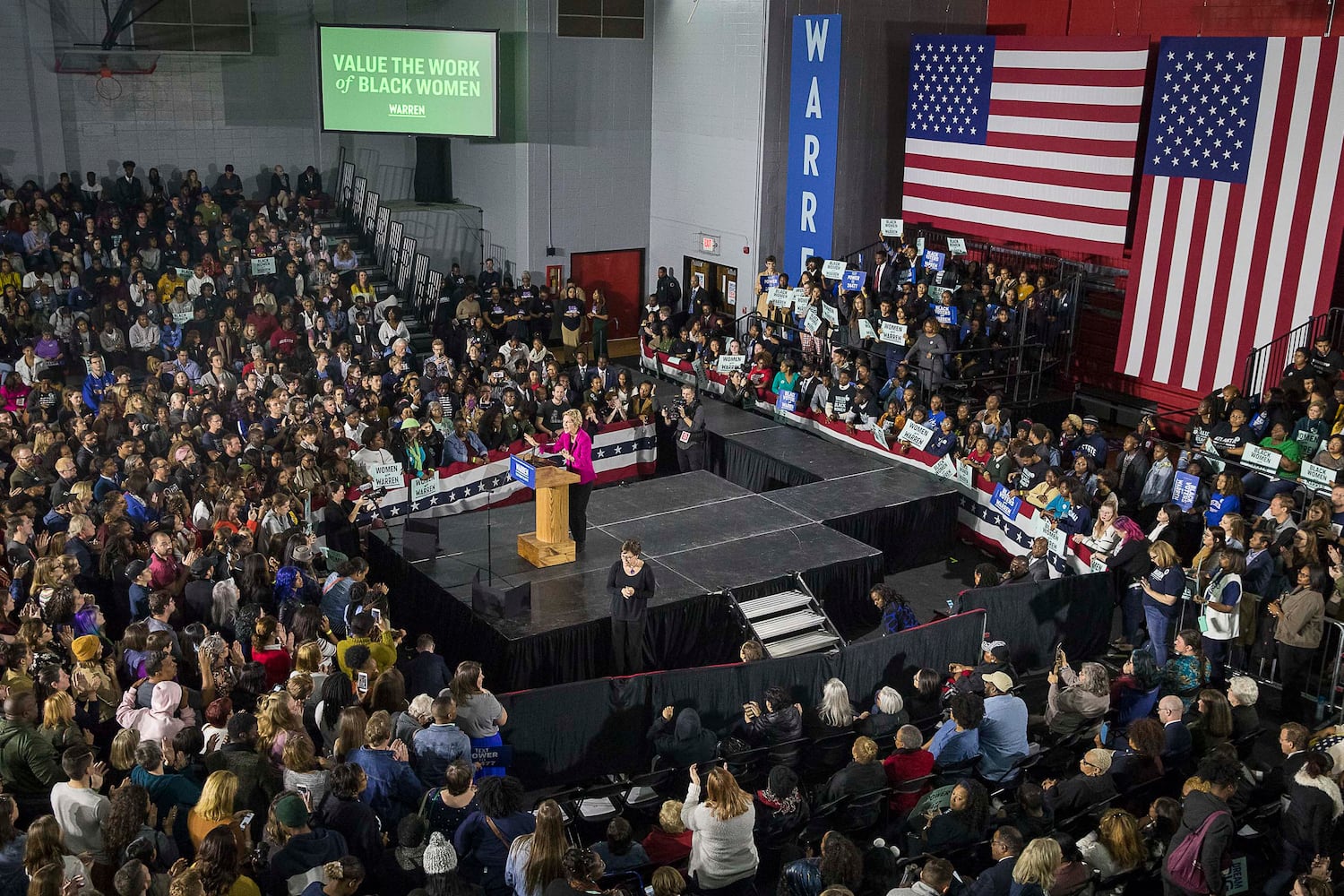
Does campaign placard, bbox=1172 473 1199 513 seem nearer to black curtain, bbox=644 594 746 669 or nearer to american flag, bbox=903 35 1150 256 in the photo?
black curtain, bbox=644 594 746 669

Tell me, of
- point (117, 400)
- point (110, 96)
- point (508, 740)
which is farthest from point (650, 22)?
point (508, 740)

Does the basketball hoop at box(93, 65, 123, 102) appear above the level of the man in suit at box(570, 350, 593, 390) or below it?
above

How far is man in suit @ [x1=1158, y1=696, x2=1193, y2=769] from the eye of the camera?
A: 27.8ft

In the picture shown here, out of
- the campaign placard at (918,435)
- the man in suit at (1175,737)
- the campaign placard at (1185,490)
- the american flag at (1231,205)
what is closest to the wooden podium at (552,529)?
the campaign placard at (918,435)

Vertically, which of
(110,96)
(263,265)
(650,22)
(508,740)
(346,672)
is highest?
(650,22)

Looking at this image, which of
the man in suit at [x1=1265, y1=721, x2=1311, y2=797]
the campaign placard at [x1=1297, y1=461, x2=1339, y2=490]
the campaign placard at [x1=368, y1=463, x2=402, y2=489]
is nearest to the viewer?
the man in suit at [x1=1265, y1=721, x2=1311, y2=797]

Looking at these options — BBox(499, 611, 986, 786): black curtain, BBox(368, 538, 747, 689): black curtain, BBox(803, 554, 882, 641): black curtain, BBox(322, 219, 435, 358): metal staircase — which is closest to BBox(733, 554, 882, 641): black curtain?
BBox(803, 554, 882, 641): black curtain

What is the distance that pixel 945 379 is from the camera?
17.1 metres

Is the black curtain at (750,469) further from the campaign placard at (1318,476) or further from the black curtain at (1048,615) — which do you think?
the campaign placard at (1318,476)

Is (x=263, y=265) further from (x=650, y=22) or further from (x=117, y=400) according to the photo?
(x=650, y=22)

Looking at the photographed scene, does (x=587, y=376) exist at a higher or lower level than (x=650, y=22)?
lower

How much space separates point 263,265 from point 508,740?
487 inches

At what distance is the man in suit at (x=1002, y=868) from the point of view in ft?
22.2

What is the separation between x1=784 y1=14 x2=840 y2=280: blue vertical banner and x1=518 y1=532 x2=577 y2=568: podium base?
10028mm
